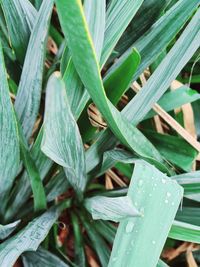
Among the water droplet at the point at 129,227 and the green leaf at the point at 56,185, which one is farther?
the green leaf at the point at 56,185

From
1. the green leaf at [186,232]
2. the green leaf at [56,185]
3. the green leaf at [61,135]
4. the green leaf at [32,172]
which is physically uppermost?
the green leaf at [61,135]

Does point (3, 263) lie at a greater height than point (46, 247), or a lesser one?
greater

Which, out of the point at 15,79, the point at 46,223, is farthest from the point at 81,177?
the point at 15,79

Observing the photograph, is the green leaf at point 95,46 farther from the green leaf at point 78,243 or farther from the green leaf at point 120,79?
the green leaf at point 78,243

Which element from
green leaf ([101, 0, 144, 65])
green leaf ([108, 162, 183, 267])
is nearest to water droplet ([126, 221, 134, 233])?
green leaf ([108, 162, 183, 267])

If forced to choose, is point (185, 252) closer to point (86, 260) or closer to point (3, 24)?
point (86, 260)

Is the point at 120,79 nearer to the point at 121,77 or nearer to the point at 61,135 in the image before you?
the point at 121,77

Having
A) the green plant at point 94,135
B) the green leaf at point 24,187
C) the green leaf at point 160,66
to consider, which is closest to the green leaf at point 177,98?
the green plant at point 94,135
